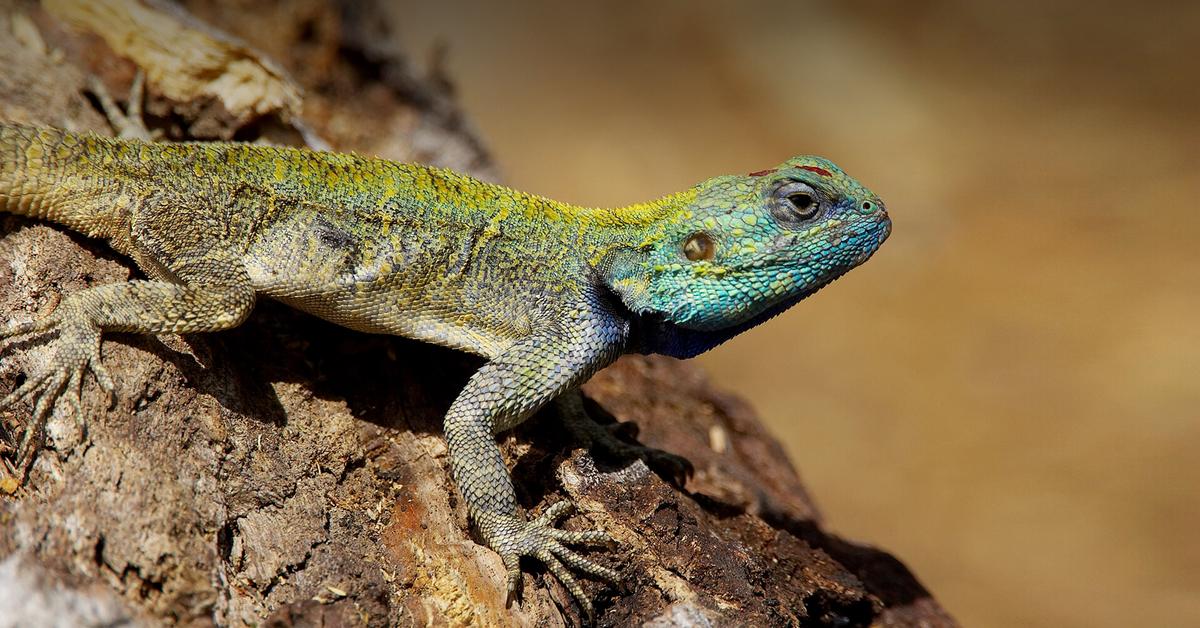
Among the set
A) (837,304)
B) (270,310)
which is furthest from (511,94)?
(270,310)

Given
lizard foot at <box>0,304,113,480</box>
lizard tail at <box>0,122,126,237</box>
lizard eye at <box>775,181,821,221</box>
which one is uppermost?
lizard eye at <box>775,181,821,221</box>

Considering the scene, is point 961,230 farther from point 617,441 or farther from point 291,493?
point 291,493

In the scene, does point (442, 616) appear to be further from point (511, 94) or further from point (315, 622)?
point (511, 94)

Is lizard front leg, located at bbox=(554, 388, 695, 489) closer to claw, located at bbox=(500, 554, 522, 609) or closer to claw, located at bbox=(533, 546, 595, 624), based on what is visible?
claw, located at bbox=(533, 546, 595, 624)

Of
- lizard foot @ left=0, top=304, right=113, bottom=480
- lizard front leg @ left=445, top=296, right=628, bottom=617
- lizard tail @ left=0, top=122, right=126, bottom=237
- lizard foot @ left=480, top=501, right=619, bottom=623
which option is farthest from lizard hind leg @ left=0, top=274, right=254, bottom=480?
lizard foot @ left=480, top=501, right=619, bottom=623

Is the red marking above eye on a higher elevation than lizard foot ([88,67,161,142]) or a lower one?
higher

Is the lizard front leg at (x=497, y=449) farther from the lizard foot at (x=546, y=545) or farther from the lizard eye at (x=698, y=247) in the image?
the lizard eye at (x=698, y=247)

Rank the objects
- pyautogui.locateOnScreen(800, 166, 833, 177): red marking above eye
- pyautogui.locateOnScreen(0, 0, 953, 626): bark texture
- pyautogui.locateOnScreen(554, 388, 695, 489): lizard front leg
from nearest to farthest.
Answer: pyautogui.locateOnScreen(0, 0, 953, 626): bark texture
pyautogui.locateOnScreen(800, 166, 833, 177): red marking above eye
pyautogui.locateOnScreen(554, 388, 695, 489): lizard front leg
